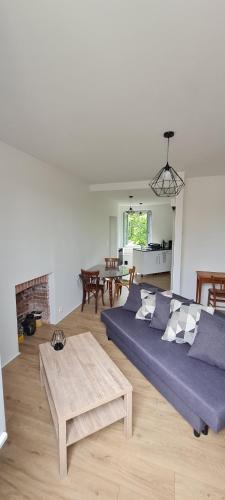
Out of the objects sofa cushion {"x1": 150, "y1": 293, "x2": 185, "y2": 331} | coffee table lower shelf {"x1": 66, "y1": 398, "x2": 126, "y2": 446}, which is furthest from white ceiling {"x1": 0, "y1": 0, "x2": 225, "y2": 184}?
coffee table lower shelf {"x1": 66, "y1": 398, "x2": 126, "y2": 446}

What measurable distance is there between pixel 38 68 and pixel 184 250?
3797mm

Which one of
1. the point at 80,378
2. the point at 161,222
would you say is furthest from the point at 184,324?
the point at 161,222

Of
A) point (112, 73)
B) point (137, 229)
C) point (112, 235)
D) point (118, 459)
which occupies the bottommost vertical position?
point (118, 459)

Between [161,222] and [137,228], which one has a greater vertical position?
[161,222]

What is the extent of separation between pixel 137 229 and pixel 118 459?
7600 mm

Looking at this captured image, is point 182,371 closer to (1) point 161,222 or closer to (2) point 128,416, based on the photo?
(2) point 128,416

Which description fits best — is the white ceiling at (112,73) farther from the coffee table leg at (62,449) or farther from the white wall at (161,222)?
the white wall at (161,222)

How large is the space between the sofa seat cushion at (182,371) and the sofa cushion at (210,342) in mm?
57

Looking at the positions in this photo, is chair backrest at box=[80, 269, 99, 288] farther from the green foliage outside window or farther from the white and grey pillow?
the green foliage outside window

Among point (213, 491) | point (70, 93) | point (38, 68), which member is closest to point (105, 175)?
point (70, 93)

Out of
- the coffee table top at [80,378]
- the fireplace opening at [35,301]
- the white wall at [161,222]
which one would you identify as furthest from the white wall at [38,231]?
the white wall at [161,222]

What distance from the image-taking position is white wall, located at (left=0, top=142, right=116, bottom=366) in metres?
2.54

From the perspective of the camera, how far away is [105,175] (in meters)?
3.99

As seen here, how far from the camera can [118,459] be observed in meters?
1.55
